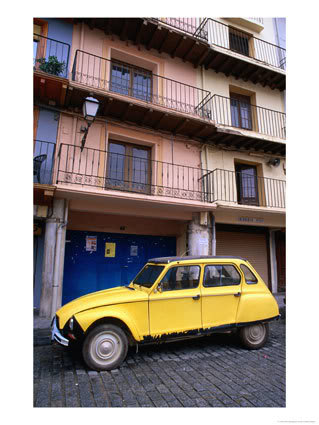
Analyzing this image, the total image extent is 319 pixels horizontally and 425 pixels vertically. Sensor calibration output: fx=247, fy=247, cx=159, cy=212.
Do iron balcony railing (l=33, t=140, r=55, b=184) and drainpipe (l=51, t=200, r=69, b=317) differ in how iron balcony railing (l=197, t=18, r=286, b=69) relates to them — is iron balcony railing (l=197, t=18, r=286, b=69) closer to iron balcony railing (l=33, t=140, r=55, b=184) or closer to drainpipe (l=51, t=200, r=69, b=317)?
iron balcony railing (l=33, t=140, r=55, b=184)

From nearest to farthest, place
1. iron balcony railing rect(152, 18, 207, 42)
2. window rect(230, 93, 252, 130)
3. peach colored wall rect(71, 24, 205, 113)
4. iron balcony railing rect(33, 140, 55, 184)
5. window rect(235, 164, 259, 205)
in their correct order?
iron balcony railing rect(33, 140, 55, 184) < peach colored wall rect(71, 24, 205, 113) < iron balcony railing rect(152, 18, 207, 42) < window rect(235, 164, 259, 205) < window rect(230, 93, 252, 130)

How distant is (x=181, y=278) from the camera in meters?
4.43

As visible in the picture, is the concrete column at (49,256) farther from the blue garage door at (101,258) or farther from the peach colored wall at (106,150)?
the blue garage door at (101,258)

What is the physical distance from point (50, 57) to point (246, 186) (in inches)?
324

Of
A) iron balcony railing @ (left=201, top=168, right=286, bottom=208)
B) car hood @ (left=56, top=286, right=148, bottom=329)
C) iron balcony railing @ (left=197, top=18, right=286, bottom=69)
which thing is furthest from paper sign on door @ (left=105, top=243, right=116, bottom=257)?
iron balcony railing @ (left=197, top=18, right=286, bottom=69)

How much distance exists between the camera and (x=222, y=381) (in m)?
3.49

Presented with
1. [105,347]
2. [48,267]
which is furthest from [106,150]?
[105,347]

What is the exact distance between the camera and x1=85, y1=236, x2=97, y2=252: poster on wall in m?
8.53

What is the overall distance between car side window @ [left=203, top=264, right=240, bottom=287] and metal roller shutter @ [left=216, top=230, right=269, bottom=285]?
5019mm

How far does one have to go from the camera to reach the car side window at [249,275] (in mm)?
4883

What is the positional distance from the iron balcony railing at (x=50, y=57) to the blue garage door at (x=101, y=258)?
4.99 metres

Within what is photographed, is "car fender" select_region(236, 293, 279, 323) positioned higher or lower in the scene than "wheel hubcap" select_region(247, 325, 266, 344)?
higher

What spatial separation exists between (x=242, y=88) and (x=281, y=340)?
9.90 meters
